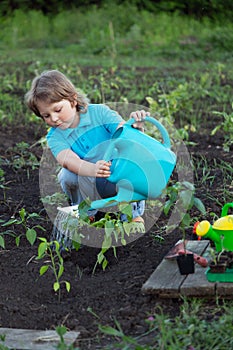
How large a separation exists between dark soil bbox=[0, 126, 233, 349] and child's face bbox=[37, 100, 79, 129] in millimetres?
550

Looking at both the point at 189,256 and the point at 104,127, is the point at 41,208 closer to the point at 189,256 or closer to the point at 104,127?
the point at 104,127

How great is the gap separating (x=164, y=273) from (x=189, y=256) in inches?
5.5

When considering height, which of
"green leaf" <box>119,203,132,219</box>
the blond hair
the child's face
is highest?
the blond hair

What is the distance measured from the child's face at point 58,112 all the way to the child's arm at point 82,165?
0.16m

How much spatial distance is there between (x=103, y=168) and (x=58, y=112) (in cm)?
53

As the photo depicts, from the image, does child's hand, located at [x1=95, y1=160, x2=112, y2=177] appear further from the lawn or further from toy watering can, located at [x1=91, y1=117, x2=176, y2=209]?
the lawn

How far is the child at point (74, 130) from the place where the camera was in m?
3.76

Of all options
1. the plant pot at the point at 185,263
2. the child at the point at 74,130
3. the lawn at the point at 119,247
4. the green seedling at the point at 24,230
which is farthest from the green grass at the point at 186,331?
the child at the point at 74,130

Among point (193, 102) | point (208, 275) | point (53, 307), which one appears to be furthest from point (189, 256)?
point (193, 102)

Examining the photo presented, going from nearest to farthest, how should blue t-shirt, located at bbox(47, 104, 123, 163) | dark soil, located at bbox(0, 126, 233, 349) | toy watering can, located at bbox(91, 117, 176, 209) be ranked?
dark soil, located at bbox(0, 126, 233, 349), toy watering can, located at bbox(91, 117, 176, 209), blue t-shirt, located at bbox(47, 104, 123, 163)

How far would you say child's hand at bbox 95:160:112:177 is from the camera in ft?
11.2

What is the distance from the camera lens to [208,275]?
2.88 m

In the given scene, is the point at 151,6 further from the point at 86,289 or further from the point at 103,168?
the point at 86,289

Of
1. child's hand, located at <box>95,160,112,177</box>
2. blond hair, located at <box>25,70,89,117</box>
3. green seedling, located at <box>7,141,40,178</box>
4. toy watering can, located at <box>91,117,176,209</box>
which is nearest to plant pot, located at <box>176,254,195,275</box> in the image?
toy watering can, located at <box>91,117,176,209</box>
